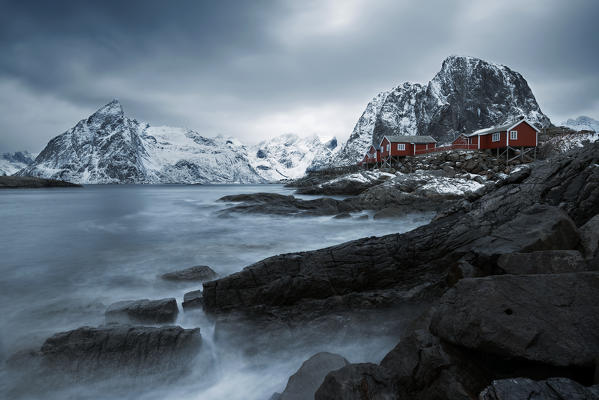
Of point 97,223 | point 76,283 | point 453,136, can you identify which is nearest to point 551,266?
point 76,283

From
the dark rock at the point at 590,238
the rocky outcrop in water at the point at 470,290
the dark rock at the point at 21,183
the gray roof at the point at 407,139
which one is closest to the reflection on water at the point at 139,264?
the rocky outcrop in water at the point at 470,290

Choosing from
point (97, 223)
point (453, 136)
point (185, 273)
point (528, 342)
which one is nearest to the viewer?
point (528, 342)

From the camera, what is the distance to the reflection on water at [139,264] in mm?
4641

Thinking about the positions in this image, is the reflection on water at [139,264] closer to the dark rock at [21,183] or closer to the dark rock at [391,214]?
the dark rock at [391,214]

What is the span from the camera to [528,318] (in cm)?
300

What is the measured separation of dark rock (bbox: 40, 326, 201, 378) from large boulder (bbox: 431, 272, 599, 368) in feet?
12.5

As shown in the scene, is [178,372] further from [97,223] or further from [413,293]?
[97,223]

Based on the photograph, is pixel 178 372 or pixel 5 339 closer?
pixel 178 372

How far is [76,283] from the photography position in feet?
26.2

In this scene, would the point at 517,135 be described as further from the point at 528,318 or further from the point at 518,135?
the point at 528,318

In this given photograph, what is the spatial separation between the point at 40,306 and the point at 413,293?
8.12 metres

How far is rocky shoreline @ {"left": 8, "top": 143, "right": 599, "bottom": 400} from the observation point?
113 inches

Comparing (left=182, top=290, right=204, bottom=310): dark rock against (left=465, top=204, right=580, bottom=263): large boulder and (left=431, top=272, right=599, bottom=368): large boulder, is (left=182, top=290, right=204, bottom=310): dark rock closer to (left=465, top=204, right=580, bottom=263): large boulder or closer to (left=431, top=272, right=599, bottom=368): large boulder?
(left=431, top=272, right=599, bottom=368): large boulder

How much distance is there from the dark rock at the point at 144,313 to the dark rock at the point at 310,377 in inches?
122
